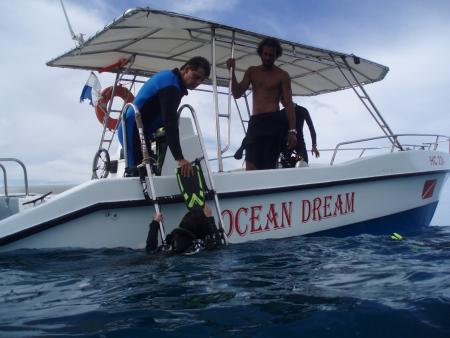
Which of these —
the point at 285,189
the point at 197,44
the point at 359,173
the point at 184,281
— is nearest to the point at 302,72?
the point at 197,44

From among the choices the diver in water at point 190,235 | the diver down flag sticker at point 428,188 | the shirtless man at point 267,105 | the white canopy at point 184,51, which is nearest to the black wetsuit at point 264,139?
the shirtless man at point 267,105

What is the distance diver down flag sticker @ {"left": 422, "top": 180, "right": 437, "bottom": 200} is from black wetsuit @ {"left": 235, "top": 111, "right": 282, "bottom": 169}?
2345mm

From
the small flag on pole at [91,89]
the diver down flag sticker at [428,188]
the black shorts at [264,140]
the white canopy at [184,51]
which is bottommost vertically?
the diver down flag sticker at [428,188]

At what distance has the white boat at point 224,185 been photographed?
333cm

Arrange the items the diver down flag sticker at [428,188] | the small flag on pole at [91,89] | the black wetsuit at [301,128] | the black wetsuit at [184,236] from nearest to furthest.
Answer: the black wetsuit at [184,236]
the black wetsuit at [301,128]
the diver down flag sticker at [428,188]
the small flag on pole at [91,89]

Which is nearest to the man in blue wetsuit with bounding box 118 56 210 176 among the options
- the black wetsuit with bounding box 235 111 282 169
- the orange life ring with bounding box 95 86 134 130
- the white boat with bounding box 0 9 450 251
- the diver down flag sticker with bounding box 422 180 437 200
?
the white boat with bounding box 0 9 450 251

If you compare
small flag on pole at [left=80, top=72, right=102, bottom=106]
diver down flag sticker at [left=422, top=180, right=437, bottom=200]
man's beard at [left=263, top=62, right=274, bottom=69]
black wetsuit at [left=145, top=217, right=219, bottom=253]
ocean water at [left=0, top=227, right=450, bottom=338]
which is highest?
small flag on pole at [left=80, top=72, right=102, bottom=106]

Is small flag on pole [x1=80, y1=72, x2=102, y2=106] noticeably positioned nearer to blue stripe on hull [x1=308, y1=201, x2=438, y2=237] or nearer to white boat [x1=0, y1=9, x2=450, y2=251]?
white boat [x1=0, y1=9, x2=450, y2=251]

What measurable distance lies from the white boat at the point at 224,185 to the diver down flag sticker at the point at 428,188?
0.08ft

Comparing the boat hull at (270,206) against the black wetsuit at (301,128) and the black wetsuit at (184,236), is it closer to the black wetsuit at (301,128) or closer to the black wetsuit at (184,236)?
the black wetsuit at (184,236)

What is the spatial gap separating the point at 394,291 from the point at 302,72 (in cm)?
497

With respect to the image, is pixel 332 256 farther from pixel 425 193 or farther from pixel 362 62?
pixel 362 62

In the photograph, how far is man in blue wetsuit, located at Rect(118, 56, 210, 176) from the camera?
347 centimetres

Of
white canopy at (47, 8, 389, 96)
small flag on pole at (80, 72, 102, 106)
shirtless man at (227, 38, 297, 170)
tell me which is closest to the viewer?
white canopy at (47, 8, 389, 96)
